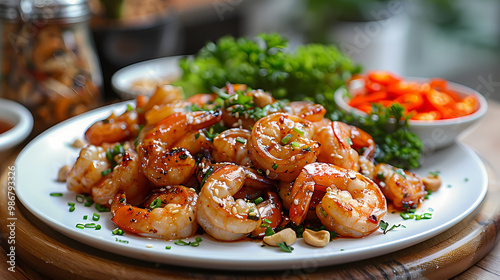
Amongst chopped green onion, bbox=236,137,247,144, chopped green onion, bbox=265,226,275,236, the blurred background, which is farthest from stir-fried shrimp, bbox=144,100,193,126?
the blurred background

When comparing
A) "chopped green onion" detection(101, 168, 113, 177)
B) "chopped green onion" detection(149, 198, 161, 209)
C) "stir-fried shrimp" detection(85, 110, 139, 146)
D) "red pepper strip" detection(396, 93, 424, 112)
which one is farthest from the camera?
Result: "red pepper strip" detection(396, 93, 424, 112)

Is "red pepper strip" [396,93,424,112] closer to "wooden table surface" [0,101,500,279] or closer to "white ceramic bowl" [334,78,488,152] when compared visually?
"white ceramic bowl" [334,78,488,152]

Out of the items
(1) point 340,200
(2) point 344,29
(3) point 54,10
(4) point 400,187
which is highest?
(3) point 54,10

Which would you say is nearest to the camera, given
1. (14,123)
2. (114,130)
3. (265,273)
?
(265,273)

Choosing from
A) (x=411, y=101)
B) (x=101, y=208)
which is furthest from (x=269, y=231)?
(x=411, y=101)

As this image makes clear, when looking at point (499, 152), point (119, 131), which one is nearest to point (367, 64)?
point (499, 152)

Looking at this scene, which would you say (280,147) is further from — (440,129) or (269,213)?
(440,129)
